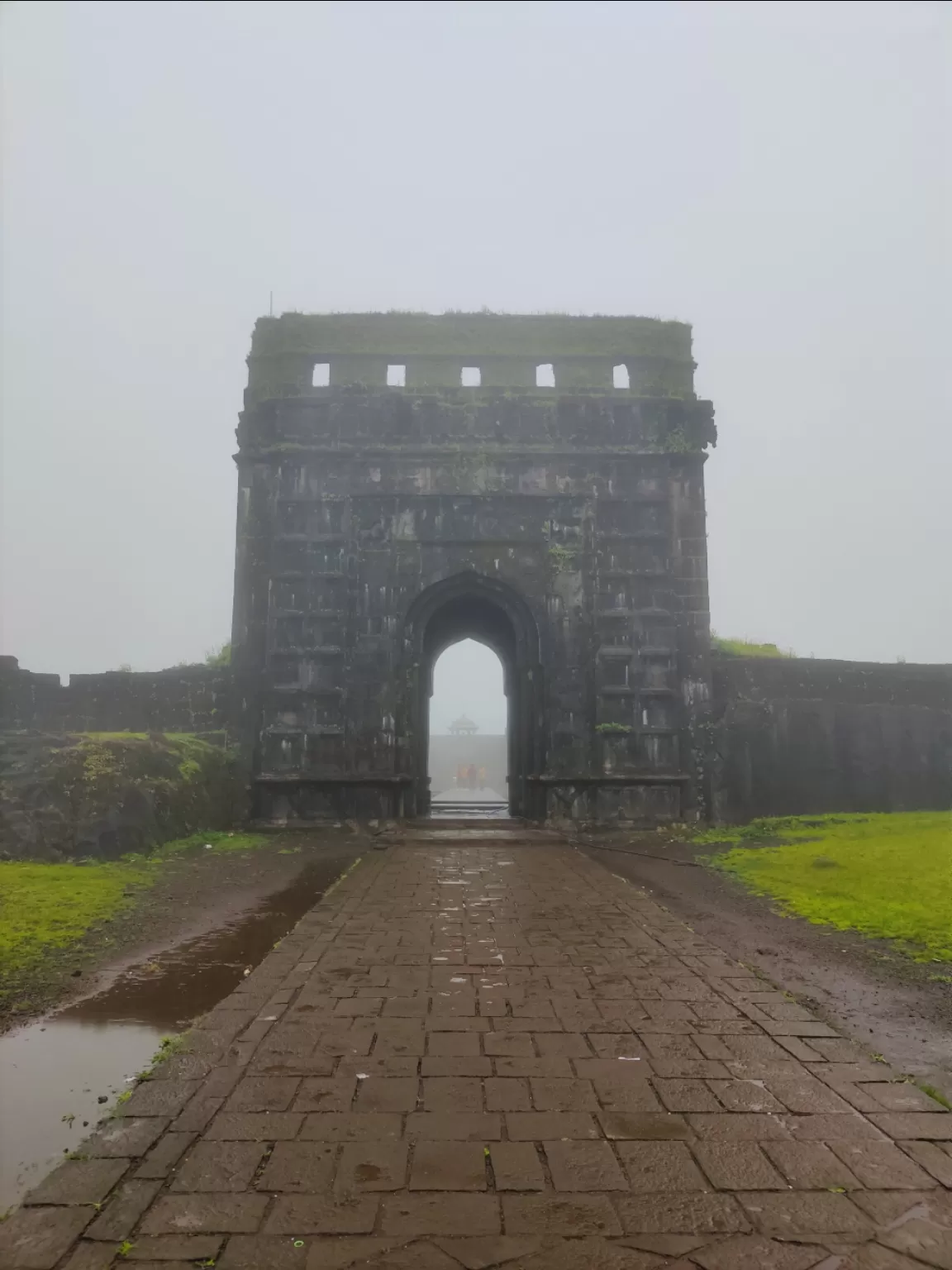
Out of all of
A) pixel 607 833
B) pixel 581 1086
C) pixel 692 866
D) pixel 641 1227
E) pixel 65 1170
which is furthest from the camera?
pixel 607 833

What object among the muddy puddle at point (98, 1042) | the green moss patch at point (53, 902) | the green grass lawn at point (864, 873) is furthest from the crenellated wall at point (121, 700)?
the green grass lawn at point (864, 873)

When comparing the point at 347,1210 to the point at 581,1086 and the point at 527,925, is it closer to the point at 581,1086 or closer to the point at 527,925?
the point at 581,1086

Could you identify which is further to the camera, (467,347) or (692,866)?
(467,347)

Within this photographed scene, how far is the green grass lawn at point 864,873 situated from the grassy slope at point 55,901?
6.47m

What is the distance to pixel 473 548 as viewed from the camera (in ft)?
53.4

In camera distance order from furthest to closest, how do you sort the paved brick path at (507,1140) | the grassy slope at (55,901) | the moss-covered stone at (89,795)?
the moss-covered stone at (89,795) < the grassy slope at (55,901) < the paved brick path at (507,1140)

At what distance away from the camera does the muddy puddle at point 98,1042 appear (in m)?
3.45

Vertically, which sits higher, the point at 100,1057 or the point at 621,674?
the point at 621,674

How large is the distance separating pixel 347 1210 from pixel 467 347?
1591cm

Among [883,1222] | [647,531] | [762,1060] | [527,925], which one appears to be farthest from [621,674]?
[883,1222]

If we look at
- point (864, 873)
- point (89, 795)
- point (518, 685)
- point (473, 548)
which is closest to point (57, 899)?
point (89, 795)

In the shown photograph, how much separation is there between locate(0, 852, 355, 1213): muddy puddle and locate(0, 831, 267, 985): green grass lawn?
2.54 feet

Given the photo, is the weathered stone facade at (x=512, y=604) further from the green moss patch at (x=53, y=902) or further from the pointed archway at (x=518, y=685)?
the green moss patch at (x=53, y=902)

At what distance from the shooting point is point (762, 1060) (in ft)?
13.8
